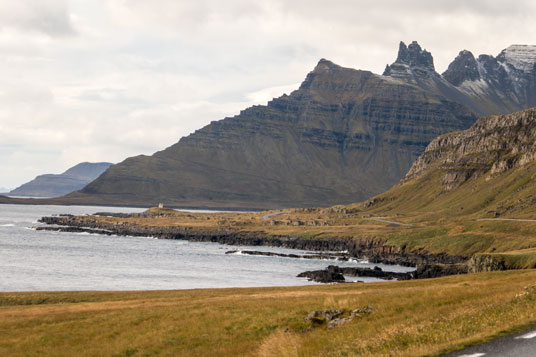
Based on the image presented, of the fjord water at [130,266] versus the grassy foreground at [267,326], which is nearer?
the grassy foreground at [267,326]

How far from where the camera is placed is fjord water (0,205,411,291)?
319 ft

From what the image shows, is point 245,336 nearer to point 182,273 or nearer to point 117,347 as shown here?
point 117,347

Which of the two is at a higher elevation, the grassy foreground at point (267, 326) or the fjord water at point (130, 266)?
the grassy foreground at point (267, 326)

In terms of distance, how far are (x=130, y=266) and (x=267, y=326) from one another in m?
92.6

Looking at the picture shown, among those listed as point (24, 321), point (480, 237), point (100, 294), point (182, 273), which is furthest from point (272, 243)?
point (24, 321)

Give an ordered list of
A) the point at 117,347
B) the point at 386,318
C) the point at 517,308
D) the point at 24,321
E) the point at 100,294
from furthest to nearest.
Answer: the point at 100,294 → the point at 24,321 → the point at 117,347 → the point at 386,318 → the point at 517,308

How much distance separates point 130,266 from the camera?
124375 millimetres

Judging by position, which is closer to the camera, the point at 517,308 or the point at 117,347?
the point at 517,308

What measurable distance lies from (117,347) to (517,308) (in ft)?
68.5

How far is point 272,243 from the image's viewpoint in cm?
19962

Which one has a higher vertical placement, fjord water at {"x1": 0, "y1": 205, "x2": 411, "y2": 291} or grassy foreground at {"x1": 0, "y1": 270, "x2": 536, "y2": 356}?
grassy foreground at {"x1": 0, "y1": 270, "x2": 536, "y2": 356}

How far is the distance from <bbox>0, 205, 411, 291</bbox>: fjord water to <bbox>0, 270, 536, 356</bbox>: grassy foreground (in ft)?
148

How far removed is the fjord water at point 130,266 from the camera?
97.1 m

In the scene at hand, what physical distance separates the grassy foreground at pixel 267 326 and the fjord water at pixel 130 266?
45123 millimetres
